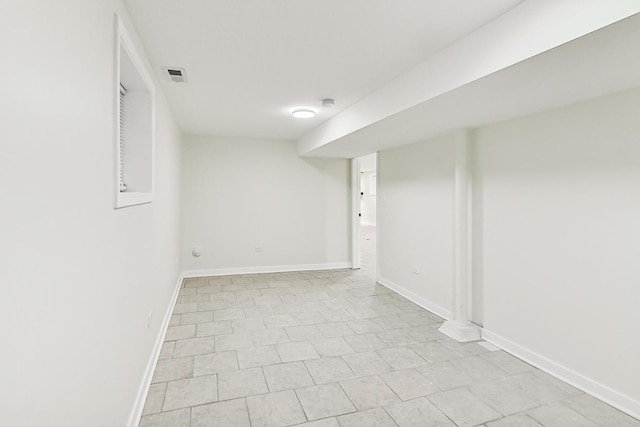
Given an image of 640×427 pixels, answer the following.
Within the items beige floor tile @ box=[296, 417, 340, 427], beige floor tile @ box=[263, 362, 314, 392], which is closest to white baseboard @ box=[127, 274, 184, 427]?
beige floor tile @ box=[263, 362, 314, 392]

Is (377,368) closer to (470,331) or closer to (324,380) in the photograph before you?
(324,380)

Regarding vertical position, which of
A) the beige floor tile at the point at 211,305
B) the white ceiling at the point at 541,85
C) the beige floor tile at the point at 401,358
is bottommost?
the beige floor tile at the point at 401,358

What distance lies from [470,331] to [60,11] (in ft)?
11.8

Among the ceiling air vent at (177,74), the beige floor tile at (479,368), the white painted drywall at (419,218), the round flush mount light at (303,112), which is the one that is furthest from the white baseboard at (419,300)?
the ceiling air vent at (177,74)

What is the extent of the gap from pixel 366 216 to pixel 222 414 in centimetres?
1261

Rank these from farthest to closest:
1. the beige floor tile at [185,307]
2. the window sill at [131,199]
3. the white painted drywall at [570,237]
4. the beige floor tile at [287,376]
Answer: the beige floor tile at [185,307] < the beige floor tile at [287,376] < the white painted drywall at [570,237] < the window sill at [131,199]

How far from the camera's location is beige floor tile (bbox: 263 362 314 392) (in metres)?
2.49

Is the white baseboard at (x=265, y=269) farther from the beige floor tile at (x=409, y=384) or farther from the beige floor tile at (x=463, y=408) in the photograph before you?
the beige floor tile at (x=463, y=408)

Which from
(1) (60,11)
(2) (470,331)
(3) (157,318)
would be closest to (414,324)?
(2) (470,331)

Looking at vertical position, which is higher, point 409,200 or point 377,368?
point 409,200

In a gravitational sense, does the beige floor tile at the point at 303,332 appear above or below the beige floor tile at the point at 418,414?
above

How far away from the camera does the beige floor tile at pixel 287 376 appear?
8.16ft

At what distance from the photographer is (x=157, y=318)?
3014 millimetres

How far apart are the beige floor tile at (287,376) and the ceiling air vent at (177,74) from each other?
8.00 ft
